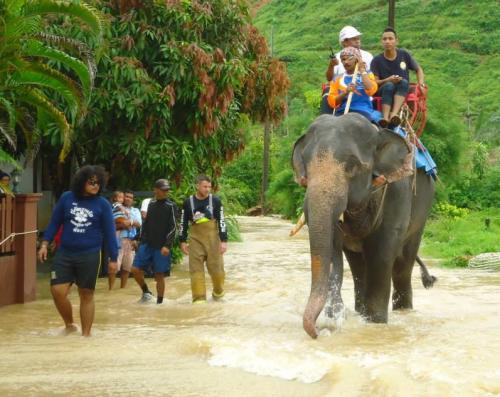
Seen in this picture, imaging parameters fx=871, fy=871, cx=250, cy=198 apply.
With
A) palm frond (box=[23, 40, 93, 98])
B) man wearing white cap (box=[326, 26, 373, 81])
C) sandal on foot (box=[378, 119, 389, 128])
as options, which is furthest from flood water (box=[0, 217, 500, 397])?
palm frond (box=[23, 40, 93, 98])

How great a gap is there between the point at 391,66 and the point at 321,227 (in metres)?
2.99

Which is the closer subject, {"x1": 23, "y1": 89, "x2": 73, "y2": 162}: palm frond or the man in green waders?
the man in green waders

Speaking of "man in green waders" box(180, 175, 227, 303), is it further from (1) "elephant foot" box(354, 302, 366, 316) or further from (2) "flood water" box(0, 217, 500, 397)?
(1) "elephant foot" box(354, 302, 366, 316)

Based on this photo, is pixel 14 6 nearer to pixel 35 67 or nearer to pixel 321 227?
pixel 35 67

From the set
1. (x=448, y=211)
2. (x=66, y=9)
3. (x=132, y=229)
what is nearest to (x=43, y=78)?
(x=66, y=9)

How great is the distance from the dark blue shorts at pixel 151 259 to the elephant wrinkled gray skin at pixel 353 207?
115 inches

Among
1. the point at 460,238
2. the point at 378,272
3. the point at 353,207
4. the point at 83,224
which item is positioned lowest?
the point at 460,238

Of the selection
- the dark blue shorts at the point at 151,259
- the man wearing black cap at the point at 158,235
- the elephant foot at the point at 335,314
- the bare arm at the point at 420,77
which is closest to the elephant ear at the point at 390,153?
the elephant foot at the point at 335,314

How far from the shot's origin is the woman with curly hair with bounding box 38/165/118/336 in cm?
841

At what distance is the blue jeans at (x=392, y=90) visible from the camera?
9.21 metres

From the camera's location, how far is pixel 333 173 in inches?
293

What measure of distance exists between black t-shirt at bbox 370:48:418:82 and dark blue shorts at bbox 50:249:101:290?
3677mm

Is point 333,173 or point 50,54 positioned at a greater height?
point 50,54

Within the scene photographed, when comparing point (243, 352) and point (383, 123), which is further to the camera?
point (383, 123)
